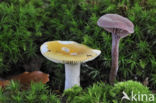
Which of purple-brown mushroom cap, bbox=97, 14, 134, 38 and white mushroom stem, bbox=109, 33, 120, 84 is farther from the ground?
purple-brown mushroom cap, bbox=97, 14, 134, 38

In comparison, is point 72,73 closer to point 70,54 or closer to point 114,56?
point 70,54

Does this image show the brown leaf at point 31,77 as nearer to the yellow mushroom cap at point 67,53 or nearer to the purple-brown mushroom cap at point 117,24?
the yellow mushroom cap at point 67,53

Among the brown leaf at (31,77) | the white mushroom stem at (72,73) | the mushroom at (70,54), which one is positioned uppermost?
the mushroom at (70,54)

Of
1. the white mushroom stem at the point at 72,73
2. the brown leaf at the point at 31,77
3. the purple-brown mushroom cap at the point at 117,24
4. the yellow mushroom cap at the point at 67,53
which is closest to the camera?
the purple-brown mushroom cap at the point at 117,24

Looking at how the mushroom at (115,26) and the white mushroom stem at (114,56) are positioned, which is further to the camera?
the white mushroom stem at (114,56)

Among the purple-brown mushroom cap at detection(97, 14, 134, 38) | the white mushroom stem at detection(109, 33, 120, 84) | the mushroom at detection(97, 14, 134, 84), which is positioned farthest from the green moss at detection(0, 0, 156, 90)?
the purple-brown mushroom cap at detection(97, 14, 134, 38)

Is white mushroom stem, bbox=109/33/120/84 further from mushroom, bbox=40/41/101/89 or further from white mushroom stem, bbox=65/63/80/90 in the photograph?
white mushroom stem, bbox=65/63/80/90

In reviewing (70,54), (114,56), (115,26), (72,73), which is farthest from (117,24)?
(72,73)

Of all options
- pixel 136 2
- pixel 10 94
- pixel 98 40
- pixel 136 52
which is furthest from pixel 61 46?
pixel 136 2

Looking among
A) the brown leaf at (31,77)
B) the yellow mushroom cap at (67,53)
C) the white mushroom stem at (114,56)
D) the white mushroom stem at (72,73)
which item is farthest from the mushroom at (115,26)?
the brown leaf at (31,77)
